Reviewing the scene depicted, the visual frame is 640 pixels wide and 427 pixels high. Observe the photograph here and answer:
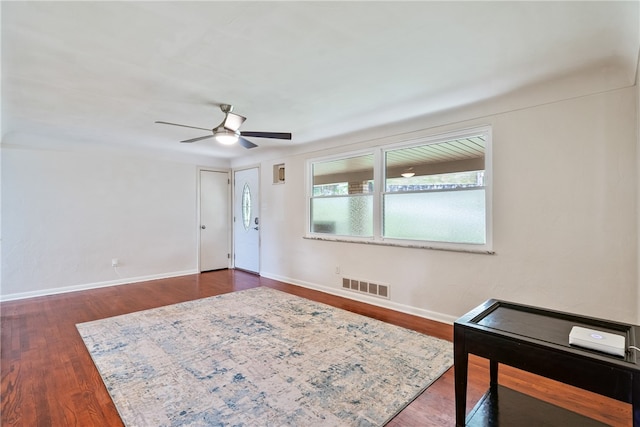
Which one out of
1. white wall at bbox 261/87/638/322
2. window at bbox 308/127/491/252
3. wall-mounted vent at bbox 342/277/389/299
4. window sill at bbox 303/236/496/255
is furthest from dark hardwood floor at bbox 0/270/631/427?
window at bbox 308/127/491/252

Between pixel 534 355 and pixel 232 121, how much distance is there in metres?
3.03

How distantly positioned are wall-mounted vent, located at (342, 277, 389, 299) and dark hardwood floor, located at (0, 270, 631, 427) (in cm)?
19

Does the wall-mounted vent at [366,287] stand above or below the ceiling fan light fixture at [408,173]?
below

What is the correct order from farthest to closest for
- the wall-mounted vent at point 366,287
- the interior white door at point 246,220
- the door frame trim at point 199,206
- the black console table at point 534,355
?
the door frame trim at point 199,206 → the interior white door at point 246,220 → the wall-mounted vent at point 366,287 → the black console table at point 534,355

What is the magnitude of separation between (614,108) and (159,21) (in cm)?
332

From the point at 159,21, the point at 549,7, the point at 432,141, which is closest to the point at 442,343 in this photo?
the point at 432,141

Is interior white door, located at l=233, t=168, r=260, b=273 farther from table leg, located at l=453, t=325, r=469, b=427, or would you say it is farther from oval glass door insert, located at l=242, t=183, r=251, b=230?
table leg, located at l=453, t=325, r=469, b=427

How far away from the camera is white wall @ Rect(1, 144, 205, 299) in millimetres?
4395

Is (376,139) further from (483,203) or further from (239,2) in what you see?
(239,2)

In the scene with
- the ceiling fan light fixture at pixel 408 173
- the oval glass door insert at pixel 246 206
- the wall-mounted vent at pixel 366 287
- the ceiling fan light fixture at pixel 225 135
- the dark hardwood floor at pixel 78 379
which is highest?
the ceiling fan light fixture at pixel 225 135

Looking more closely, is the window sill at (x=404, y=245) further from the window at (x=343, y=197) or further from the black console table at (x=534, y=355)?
the black console table at (x=534, y=355)

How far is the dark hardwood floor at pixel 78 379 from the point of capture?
188cm

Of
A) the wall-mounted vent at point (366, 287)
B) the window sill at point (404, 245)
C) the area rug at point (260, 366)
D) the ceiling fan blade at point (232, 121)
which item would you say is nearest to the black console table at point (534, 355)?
the area rug at point (260, 366)

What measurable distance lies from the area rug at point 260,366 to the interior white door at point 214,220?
8.70ft
